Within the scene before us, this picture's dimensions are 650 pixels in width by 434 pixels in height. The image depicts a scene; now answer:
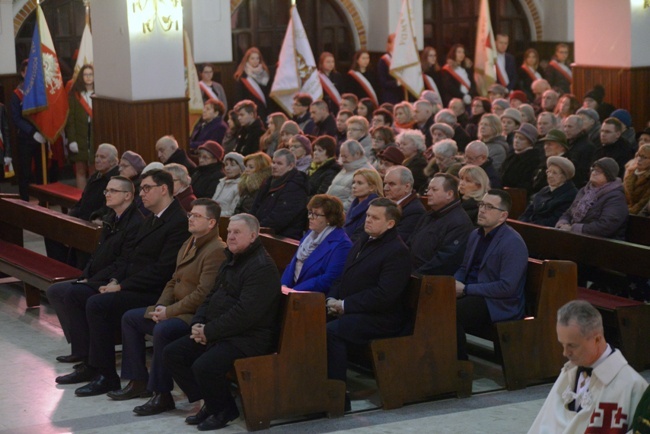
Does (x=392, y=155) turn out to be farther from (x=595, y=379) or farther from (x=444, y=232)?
(x=595, y=379)

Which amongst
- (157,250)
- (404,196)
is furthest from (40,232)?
(404,196)

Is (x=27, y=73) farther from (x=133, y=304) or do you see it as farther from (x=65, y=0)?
(x=133, y=304)

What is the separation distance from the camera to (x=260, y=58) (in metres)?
17.2

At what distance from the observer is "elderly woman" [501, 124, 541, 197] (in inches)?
426

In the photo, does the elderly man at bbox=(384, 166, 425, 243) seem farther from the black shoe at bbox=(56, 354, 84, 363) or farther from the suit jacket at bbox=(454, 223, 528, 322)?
the black shoe at bbox=(56, 354, 84, 363)

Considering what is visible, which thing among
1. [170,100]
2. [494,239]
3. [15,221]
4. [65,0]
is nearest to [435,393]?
[494,239]

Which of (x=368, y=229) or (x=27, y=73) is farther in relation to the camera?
(x=27, y=73)

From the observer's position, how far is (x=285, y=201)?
933 centimetres

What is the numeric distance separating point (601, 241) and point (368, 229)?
213 cm

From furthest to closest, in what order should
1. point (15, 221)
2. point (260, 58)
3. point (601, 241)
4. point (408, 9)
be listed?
point (260, 58)
point (408, 9)
point (15, 221)
point (601, 241)

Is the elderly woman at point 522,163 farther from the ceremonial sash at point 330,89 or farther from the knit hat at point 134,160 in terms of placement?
the ceremonial sash at point 330,89

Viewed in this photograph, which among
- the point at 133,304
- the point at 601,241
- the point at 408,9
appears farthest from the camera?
the point at 408,9

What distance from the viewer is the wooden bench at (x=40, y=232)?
30.1 ft

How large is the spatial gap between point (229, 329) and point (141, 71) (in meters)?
6.20
